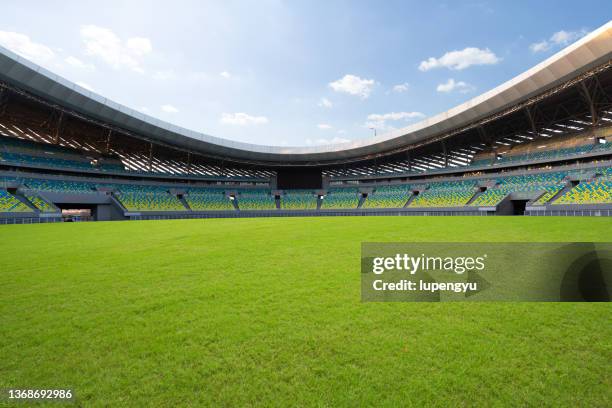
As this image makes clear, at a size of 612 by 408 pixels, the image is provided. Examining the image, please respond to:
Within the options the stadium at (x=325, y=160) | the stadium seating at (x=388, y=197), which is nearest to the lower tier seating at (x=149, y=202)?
the stadium at (x=325, y=160)

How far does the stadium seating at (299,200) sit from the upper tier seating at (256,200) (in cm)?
237

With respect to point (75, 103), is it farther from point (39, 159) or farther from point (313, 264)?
point (313, 264)

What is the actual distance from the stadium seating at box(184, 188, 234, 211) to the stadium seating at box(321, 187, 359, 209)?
56.4ft

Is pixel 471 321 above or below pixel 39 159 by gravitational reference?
below

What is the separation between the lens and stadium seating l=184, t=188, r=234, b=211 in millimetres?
43806

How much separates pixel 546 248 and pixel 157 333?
9.00 metres

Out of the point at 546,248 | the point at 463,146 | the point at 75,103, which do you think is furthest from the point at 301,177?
the point at 546,248

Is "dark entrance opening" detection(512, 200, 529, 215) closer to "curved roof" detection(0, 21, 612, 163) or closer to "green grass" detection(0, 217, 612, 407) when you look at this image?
"curved roof" detection(0, 21, 612, 163)

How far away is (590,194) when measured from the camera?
24.2m

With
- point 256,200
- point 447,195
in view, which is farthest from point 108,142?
point 447,195

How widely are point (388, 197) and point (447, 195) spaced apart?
9.62 meters

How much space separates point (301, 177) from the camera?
188 feet

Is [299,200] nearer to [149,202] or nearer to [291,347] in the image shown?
[149,202]

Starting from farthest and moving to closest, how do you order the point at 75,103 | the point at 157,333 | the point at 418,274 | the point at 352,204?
the point at 352,204 → the point at 75,103 → the point at 418,274 → the point at 157,333
